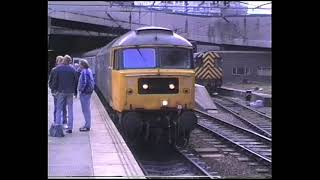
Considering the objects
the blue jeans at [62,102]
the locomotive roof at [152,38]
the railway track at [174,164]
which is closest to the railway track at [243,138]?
the railway track at [174,164]

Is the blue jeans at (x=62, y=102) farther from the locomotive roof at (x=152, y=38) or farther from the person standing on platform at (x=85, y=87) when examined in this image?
the locomotive roof at (x=152, y=38)

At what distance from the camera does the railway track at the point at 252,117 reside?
16773mm

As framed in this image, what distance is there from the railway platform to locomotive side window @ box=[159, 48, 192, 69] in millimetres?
1929

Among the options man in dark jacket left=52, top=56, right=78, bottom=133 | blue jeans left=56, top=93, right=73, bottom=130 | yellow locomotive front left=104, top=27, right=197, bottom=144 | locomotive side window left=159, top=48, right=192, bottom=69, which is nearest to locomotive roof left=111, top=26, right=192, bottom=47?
yellow locomotive front left=104, top=27, right=197, bottom=144

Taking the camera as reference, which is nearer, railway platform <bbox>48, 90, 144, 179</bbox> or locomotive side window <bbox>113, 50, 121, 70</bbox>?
railway platform <bbox>48, 90, 144, 179</bbox>

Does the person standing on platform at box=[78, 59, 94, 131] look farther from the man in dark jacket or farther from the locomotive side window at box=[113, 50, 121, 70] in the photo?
the locomotive side window at box=[113, 50, 121, 70]

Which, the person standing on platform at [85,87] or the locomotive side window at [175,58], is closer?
the person standing on platform at [85,87]

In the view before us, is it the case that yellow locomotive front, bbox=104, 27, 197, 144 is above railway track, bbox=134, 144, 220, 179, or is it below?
above

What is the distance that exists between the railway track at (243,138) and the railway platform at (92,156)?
288cm

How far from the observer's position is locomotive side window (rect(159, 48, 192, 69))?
12.8 m

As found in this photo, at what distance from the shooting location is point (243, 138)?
1498 cm
